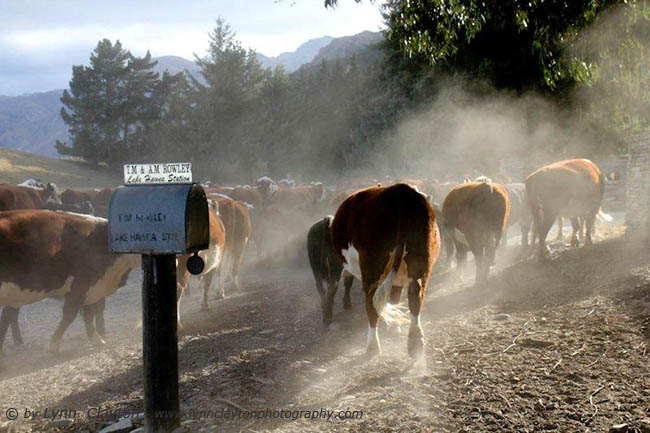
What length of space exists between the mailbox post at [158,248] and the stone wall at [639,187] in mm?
11326

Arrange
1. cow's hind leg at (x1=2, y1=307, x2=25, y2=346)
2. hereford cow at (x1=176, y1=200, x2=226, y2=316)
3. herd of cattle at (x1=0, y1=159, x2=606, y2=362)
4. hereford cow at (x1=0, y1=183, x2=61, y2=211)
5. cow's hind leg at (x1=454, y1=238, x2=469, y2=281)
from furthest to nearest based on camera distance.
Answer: hereford cow at (x1=0, y1=183, x2=61, y2=211) < cow's hind leg at (x1=454, y1=238, x2=469, y2=281) < hereford cow at (x1=176, y1=200, x2=226, y2=316) < cow's hind leg at (x1=2, y1=307, x2=25, y2=346) < herd of cattle at (x1=0, y1=159, x2=606, y2=362)

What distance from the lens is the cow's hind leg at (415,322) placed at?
488 centimetres

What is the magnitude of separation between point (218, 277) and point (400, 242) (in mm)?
5799

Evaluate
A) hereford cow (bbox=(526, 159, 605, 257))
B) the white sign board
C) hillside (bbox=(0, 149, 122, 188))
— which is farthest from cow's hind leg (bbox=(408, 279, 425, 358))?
hillside (bbox=(0, 149, 122, 188))

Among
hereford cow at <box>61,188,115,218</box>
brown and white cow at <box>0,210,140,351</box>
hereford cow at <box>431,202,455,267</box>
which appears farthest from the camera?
hereford cow at <box>61,188,115,218</box>

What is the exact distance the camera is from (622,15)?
6.79 m

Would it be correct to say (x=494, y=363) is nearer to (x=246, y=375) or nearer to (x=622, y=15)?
(x=246, y=375)

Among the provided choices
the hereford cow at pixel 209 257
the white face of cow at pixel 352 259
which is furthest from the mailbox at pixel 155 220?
the hereford cow at pixel 209 257

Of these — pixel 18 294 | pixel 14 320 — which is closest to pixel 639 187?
pixel 18 294

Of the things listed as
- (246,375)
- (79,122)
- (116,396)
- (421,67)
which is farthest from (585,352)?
(79,122)

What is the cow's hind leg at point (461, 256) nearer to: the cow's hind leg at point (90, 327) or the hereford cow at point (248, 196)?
the cow's hind leg at point (90, 327)

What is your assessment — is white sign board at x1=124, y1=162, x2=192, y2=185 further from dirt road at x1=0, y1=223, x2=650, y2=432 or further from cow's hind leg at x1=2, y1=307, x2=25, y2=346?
cow's hind leg at x1=2, y1=307, x2=25, y2=346

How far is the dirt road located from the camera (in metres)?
3.68

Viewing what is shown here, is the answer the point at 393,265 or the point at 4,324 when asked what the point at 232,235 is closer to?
the point at 4,324
